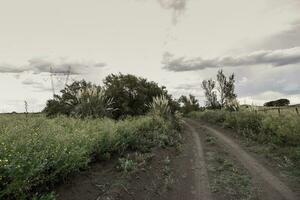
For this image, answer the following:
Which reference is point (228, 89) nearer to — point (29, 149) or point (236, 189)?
point (236, 189)

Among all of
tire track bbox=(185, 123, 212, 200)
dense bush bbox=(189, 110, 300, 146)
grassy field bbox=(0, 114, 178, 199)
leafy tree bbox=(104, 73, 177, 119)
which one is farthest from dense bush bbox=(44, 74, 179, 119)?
grassy field bbox=(0, 114, 178, 199)

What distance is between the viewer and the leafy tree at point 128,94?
33.8 m

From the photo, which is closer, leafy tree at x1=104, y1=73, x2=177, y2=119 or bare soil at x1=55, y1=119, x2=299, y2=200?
bare soil at x1=55, y1=119, x2=299, y2=200

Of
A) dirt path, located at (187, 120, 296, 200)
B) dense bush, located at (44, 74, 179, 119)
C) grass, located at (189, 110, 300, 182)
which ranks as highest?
dense bush, located at (44, 74, 179, 119)

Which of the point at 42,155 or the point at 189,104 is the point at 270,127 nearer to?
the point at 42,155

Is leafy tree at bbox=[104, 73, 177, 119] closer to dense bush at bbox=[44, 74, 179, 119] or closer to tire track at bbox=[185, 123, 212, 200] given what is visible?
dense bush at bbox=[44, 74, 179, 119]

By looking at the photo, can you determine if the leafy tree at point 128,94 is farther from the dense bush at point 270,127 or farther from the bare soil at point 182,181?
the bare soil at point 182,181

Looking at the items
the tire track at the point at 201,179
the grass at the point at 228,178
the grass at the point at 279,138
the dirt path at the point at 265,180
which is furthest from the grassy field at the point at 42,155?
the grass at the point at 279,138

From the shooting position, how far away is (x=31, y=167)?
6.76 meters

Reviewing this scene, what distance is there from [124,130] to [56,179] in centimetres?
620

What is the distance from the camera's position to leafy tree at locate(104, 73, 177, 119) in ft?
111

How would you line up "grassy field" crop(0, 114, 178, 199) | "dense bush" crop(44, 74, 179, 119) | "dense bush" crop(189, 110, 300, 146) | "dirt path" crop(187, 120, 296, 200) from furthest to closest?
"dense bush" crop(44, 74, 179, 119), "dense bush" crop(189, 110, 300, 146), "dirt path" crop(187, 120, 296, 200), "grassy field" crop(0, 114, 178, 199)

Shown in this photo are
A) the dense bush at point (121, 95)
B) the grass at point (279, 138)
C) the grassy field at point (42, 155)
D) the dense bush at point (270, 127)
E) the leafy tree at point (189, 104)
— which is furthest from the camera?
the leafy tree at point (189, 104)

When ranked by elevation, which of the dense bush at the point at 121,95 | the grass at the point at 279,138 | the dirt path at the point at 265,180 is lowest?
the dirt path at the point at 265,180
